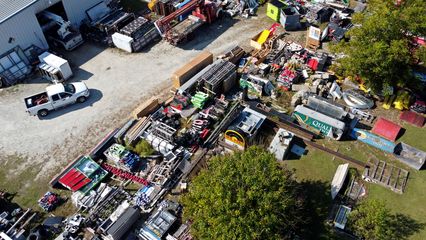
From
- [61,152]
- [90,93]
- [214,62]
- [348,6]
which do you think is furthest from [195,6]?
[61,152]

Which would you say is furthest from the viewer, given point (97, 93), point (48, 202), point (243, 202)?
point (97, 93)

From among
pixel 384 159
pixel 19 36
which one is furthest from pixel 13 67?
pixel 384 159

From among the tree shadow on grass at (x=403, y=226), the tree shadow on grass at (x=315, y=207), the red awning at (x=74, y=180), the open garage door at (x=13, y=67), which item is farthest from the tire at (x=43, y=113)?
the tree shadow on grass at (x=403, y=226)

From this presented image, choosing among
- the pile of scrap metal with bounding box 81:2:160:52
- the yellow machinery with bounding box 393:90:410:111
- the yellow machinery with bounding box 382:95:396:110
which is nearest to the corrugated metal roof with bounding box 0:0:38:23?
the pile of scrap metal with bounding box 81:2:160:52

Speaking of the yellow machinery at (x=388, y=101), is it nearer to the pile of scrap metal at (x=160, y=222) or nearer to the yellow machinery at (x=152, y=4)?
the pile of scrap metal at (x=160, y=222)

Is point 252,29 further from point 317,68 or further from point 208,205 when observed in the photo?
point 208,205

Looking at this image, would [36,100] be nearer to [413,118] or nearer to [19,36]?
[19,36]

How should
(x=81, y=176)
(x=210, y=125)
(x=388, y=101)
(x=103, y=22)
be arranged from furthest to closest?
(x=103, y=22)
(x=388, y=101)
(x=210, y=125)
(x=81, y=176)
